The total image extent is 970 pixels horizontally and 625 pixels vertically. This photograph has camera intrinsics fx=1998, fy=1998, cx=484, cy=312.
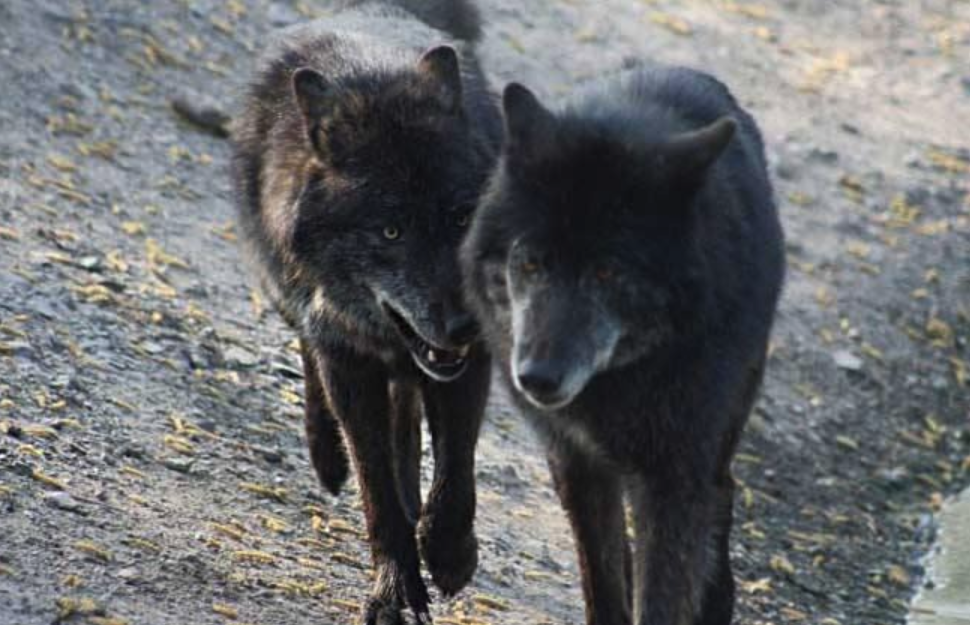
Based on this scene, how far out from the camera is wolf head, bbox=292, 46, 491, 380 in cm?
688

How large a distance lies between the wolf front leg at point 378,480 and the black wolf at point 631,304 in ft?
2.44

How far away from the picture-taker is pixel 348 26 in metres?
8.22

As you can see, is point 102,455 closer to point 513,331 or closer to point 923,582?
point 513,331

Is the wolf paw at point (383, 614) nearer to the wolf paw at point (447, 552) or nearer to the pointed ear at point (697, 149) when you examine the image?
the wolf paw at point (447, 552)

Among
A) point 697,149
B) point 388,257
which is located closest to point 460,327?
point 388,257

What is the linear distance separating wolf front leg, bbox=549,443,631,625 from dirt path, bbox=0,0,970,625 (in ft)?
2.94

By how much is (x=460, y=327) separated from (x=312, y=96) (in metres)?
1.11

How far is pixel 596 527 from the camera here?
22.1ft

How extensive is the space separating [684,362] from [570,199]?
67 cm

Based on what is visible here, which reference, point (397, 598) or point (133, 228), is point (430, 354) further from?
point (133, 228)

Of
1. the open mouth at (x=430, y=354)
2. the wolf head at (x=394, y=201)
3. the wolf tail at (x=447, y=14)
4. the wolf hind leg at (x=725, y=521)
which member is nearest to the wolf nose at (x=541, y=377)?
the wolf head at (x=394, y=201)

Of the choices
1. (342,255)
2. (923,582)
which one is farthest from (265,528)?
(923,582)

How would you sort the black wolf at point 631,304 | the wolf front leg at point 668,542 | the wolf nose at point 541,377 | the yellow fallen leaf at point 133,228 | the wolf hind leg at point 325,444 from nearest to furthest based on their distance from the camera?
the wolf nose at point 541,377 → the black wolf at point 631,304 → the wolf front leg at point 668,542 → the wolf hind leg at point 325,444 → the yellow fallen leaf at point 133,228

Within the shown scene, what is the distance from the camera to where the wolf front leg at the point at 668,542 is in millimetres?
6375
